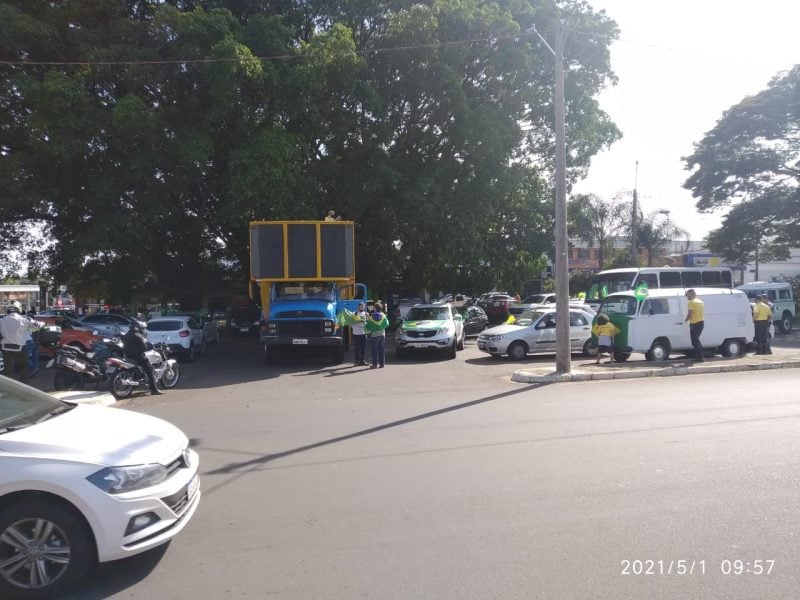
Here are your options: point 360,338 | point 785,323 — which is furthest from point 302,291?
point 785,323

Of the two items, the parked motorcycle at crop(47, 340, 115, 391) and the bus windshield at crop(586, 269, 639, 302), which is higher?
the bus windshield at crop(586, 269, 639, 302)

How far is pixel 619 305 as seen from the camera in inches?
663

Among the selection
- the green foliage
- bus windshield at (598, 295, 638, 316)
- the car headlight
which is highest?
the green foliage

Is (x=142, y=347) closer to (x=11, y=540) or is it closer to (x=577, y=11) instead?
(x=11, y=540)

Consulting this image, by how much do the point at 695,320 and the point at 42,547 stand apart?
1555 centimetres

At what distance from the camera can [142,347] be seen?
12.7 m

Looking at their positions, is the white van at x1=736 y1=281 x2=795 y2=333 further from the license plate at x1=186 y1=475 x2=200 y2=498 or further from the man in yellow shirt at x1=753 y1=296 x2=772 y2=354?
the license plate at x1=186 y1=475 x2=200 y2=498

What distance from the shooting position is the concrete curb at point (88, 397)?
11.8 m

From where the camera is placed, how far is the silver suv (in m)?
19.3

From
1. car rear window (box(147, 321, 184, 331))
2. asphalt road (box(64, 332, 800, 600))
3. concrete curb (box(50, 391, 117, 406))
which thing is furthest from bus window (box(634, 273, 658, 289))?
concrete curb (box(50, 391, 117, 406))

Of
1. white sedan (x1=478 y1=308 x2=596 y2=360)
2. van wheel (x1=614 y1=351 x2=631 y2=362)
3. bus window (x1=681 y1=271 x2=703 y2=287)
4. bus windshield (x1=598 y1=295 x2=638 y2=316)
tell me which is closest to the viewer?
bus windshield (x1=598 y1=295 x2=638 y2=316)

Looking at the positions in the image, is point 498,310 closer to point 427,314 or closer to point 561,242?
point 427,314

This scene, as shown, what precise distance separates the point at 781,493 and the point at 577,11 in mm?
25569

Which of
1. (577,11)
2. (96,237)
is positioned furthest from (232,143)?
(577,11)
